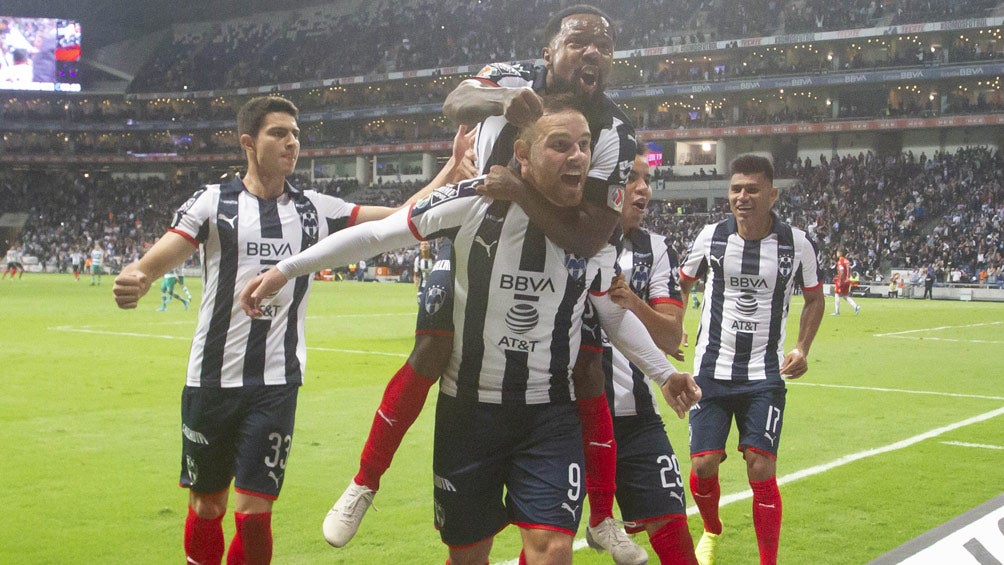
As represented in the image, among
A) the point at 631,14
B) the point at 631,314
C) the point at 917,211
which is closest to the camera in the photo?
the point at 631,314

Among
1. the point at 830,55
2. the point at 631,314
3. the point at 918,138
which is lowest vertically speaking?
the point at 631,314

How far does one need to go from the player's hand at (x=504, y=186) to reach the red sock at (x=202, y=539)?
226 cm

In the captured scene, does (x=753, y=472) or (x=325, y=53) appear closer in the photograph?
(x=753, y=472)

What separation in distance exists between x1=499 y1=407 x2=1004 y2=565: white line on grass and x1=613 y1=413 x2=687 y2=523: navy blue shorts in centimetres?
129

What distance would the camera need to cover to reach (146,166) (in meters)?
85.9

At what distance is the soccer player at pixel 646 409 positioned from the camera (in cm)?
467

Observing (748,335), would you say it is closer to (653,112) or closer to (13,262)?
(13,262)

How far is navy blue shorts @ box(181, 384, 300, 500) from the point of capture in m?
4.54

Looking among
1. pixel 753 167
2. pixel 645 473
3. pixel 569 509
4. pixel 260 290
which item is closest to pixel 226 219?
pixel 260 290

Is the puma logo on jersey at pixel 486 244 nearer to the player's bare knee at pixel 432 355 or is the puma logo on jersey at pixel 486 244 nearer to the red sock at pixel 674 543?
the player's bare knee at pixel 432 355

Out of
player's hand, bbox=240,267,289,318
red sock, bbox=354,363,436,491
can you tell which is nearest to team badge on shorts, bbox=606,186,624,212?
red sock, bbox=354,363,436,491

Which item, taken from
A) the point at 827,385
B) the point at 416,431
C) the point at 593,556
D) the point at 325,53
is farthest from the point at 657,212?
the point at 593,556

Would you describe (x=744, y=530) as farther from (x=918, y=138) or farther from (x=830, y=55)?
(x=830, y=55)

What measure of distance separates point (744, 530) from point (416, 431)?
418 centimetres
